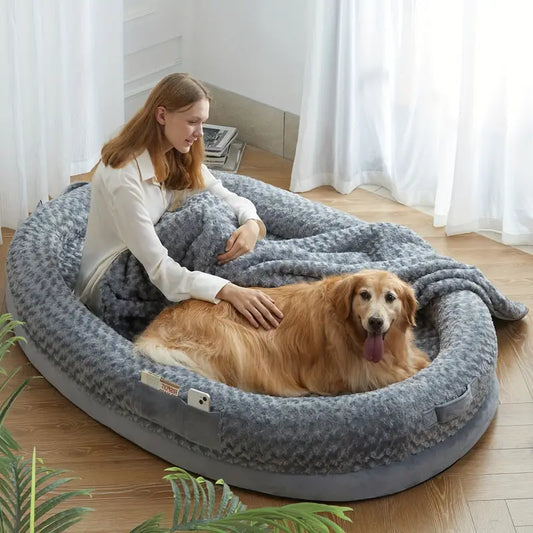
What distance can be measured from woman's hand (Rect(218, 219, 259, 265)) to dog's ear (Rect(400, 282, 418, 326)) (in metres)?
0.51

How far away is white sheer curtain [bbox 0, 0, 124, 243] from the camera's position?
326 centimetres

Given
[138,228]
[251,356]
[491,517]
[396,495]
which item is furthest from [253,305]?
[491,517]

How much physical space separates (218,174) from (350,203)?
0.67 meters

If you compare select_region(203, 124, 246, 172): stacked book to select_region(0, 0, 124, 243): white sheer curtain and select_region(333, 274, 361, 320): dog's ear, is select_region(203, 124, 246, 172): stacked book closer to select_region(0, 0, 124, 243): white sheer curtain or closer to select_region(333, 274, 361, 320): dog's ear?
select_region(0, 0, 124, 243): white sheer curtain

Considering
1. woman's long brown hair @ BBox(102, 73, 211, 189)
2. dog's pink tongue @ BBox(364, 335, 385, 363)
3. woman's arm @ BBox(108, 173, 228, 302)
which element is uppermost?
woman's long brown hair @ BBox(102, 73, 211, 189)

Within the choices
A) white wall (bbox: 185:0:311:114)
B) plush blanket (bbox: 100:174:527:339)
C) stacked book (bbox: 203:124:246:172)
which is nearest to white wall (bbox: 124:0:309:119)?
white wall (bbox: 185:0:311:114)

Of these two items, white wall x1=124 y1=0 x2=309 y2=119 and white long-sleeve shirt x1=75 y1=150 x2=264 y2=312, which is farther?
white wall x1=124 y1=0 x2=309 y2=119

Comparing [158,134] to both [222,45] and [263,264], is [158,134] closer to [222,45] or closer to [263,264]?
[263,264]

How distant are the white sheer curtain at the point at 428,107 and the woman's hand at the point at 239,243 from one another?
0.99 m

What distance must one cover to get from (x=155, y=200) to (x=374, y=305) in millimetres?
737

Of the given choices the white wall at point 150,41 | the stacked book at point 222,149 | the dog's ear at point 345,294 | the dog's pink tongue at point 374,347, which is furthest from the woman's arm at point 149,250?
the white wall at point 150,41

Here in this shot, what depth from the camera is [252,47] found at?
4125 millimetres

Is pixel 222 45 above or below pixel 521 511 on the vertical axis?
above

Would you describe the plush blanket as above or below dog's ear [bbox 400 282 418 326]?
below
